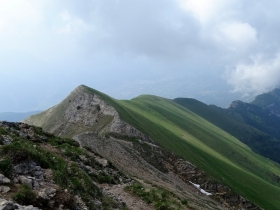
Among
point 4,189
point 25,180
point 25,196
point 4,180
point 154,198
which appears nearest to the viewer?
point 25,196

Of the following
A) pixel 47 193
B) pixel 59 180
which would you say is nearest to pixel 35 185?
pixel 47 193

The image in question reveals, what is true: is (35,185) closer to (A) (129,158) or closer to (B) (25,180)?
(B) (25,180)

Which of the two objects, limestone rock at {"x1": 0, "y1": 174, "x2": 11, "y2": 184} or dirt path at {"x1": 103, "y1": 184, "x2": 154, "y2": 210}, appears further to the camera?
dirt path at {"x1": 103, "y1": 184, "x2": 154, "y2": 210}

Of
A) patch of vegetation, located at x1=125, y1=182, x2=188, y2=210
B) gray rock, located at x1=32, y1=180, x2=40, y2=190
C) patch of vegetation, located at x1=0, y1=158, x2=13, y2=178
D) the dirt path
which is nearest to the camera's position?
patch of vegetation, located at x1=0, y1=158, x2=13, y2=178

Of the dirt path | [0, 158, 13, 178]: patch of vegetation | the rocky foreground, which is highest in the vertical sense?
[0, 158, 13, 178]: patch of vegetation

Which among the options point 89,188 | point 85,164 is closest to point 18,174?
point 89,188

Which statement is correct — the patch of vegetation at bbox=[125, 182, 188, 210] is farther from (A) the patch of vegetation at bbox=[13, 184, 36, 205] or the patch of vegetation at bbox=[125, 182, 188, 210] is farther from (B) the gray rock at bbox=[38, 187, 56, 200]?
(A) the patch of vegetation at bbox=[13, 184, 36, 205]

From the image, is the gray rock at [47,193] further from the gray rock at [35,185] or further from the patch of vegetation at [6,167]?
the patch of vegetation at [6,167]

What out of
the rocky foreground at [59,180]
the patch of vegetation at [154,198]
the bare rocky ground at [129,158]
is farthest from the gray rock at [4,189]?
the bare rocky ground at [129,158]

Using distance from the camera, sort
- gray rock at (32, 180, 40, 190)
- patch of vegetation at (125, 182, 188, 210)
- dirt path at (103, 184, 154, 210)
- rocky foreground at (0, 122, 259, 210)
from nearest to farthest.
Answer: rocky foreground at (0, 122, 259, 210) < gray rock at (32, 180, 40, 190) < dirt path at (103, 184, 154, 210) < patch of vegetation at (125, 182, 188, 210)

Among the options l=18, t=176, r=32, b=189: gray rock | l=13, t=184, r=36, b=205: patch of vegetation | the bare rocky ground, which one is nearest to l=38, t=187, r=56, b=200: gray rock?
l=13, t=184, r=36, b=205: patch of vegetation

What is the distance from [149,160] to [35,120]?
80.3 meters

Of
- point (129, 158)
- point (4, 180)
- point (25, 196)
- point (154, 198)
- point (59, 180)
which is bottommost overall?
point (129, 158)

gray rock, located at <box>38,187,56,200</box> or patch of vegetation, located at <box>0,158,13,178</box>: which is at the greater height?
patch of vegetation, located at <box>0,158,13,178</box>
